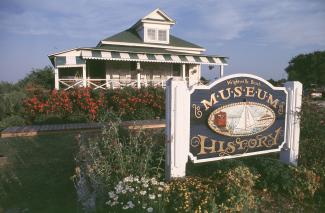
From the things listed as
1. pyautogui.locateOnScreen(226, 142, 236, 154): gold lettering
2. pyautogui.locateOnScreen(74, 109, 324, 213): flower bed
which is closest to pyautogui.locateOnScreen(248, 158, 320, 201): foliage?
pyautogui.locateOnScreen(74, 109, 324, 213): flower bed

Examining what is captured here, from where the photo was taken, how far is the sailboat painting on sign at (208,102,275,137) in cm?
371

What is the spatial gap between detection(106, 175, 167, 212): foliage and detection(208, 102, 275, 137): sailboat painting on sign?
4.46 feet

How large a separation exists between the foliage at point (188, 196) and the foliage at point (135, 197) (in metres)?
0.14

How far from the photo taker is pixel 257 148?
4102 mm

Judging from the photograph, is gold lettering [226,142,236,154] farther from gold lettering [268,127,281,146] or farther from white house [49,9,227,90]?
white house [49,9,227,90]

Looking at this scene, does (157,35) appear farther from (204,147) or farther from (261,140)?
(204,147)

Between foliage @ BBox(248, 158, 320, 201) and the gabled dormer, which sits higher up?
the gabled dormer

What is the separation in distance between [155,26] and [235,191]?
60.2 feet

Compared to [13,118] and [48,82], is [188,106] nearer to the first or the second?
[13,118]

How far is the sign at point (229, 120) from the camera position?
11.0 ft

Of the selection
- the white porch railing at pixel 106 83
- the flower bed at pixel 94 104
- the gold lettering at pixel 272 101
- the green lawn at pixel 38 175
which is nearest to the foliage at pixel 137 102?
the flower bed at pixel 94 104

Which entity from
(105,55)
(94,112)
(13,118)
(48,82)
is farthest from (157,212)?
(48,82)

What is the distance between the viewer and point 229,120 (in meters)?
3.80

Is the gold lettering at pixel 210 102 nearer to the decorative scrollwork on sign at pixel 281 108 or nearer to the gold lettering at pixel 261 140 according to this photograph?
the gold lettering at pixel 261 140
